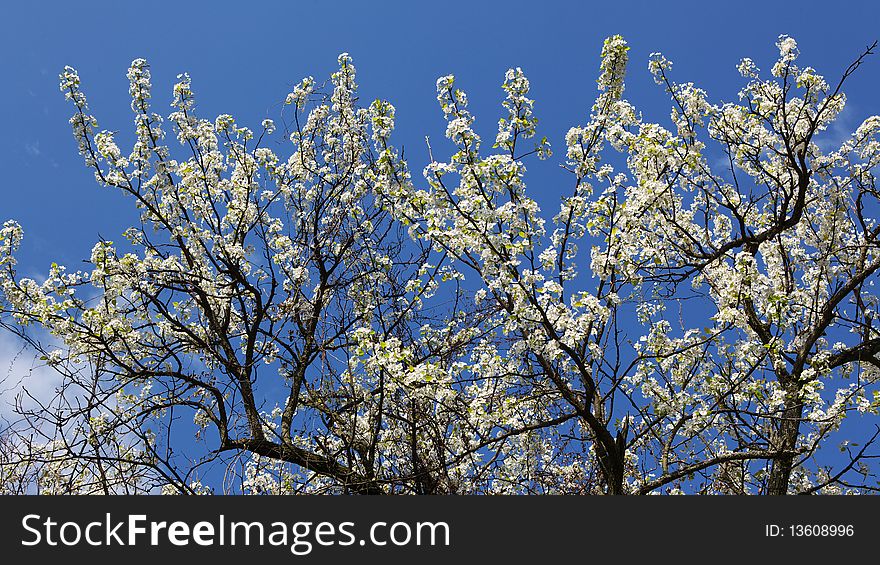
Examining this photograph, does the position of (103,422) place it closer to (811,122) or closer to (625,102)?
(625,102)

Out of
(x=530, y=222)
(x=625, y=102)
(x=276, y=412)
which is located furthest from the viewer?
(x=276, y=412)

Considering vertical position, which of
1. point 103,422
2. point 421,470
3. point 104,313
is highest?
point 104,313

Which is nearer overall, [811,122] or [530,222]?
[530,222]

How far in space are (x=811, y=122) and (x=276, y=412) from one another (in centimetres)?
858

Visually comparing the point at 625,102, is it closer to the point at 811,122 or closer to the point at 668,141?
the point at 668,141

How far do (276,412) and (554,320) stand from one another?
5496mm

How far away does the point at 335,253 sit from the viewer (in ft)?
34.3
